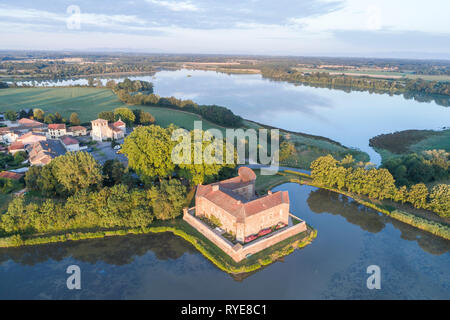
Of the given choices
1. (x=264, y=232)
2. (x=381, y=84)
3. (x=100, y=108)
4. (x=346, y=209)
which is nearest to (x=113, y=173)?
(x=264, y=232)

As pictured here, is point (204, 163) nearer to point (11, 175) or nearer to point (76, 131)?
point (11, 175)

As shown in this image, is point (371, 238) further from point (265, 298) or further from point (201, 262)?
point (201, 262)

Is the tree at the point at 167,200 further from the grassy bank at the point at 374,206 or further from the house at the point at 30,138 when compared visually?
the house at the point at 30,138

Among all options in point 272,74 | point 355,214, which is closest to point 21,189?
point 355,214

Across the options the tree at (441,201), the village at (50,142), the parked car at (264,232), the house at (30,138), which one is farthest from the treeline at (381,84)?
the house at (30,138)

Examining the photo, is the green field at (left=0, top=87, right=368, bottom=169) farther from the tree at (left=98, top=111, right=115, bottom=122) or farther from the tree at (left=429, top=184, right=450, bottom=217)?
the tree at (left=429, top=184, right=450, bottom=217)

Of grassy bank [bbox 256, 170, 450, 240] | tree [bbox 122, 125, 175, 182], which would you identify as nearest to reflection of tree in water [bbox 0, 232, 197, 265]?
tree [bbox 122, 125, 175, 182]
